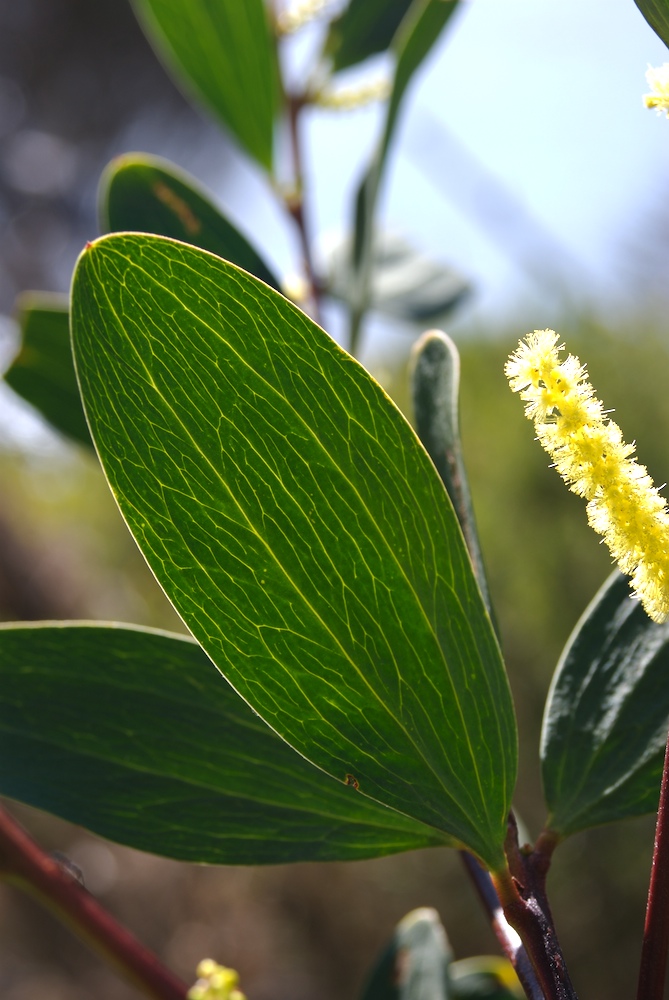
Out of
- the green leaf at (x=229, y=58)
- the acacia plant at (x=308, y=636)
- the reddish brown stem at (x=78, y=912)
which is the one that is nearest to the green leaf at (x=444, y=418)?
the acacia plant at (x=308, y=636)

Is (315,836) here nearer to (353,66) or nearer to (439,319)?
(439,319)

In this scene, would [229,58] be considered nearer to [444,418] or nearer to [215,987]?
[444,418]

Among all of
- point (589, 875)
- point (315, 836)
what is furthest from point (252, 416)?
point (589, 875)

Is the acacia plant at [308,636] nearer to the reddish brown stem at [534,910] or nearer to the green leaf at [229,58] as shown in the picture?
the reddish brown stem at [534,910]

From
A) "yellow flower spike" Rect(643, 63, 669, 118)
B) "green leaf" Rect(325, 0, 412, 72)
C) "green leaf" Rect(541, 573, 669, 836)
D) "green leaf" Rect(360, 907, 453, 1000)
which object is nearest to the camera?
"yellow flower spike" Rect(643, 63, 669, 118)

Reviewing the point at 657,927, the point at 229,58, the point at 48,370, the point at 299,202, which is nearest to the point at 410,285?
the point at 299,202

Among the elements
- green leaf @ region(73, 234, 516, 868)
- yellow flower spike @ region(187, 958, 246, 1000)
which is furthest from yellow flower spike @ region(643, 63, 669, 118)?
yellow flower spike @ region(187, 958, 246, 1000)

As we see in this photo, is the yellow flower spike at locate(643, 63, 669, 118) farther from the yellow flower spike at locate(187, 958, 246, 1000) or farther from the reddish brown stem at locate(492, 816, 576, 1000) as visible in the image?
the yellow flower spike at locate(187, 958, 246, 1000)

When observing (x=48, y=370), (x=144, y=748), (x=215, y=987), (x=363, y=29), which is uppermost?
(x=363, y=29)
